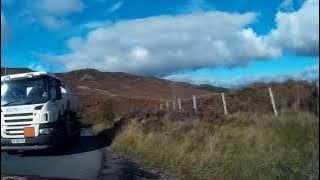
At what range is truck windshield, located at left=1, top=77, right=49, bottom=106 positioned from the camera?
5.67m

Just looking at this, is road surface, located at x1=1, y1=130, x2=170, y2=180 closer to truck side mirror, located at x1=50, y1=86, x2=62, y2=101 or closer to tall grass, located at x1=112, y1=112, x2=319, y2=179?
tall grass, located at x1=112, y1=112, x2=319, y2=179

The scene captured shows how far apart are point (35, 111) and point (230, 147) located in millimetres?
6982

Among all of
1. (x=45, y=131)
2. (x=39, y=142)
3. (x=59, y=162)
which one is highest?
(x=45, y=131)

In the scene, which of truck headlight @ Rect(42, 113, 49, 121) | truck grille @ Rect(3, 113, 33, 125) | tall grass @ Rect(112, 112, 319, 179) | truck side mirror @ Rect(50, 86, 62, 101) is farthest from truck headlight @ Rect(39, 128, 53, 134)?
tall grass @ Rect(112, 112, 319, 179)

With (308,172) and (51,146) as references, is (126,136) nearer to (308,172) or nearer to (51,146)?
(308,172)

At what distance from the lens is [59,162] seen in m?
7.97

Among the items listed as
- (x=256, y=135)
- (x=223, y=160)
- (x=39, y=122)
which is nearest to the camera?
(x=39, y=122)

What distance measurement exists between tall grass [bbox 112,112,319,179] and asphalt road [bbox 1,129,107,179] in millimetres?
1863

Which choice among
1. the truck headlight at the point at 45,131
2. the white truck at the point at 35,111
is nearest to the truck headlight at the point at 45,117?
the white truck at the point at 35,111

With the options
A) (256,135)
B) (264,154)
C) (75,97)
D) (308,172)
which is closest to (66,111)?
(75,97)

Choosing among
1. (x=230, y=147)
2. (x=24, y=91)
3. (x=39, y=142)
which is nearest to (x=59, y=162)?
(x=39, y=142)

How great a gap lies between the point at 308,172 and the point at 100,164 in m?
4.29

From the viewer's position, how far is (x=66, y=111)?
24.6ft

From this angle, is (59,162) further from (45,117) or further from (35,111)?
(35,111)
